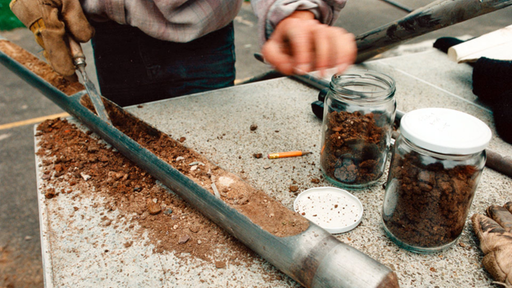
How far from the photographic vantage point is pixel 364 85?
949mm

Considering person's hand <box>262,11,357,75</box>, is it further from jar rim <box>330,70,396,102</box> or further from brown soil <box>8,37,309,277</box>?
brown soil <box>8,37,309,277</box>

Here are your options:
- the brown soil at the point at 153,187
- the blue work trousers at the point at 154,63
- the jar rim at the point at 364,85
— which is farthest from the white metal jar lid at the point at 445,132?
the blue work trousers at the point at 154,63

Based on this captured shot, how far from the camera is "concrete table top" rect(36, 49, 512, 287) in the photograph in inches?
28.3

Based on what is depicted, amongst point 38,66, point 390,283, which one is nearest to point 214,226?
point 390,283

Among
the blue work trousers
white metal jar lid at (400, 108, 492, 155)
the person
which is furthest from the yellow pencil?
the blue work trousers

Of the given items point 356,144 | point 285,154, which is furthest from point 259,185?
point 356,144

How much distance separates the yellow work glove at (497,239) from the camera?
0.66m

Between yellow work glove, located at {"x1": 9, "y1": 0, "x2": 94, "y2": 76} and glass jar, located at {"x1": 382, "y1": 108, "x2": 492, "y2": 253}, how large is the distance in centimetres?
106

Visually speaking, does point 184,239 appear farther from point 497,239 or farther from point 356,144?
point 497,239

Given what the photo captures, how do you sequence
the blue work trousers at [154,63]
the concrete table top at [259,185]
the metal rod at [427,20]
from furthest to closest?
the blue work trousers at [154,63] → the metal rod at [427,20] → the concrete table top at [259,185]

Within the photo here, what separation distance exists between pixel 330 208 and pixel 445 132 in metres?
0.34

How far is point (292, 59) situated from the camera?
86 centimetres

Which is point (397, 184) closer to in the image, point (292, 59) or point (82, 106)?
point (292, 59)

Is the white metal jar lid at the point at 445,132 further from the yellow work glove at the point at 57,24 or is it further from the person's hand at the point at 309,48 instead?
the yellow work glove at the point at 57,24
